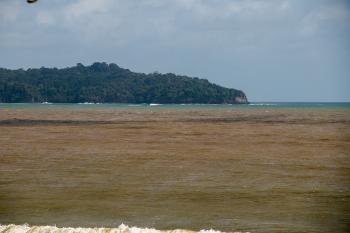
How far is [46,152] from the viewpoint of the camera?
13930mm

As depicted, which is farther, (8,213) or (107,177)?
(107,177)

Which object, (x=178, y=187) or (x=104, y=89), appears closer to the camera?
(x=178, y=187)

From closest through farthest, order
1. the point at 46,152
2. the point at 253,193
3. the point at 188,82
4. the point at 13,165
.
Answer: the point at 253,193
the point at 13,165
the point at 46,152
the point at 188,82

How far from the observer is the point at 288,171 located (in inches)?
413

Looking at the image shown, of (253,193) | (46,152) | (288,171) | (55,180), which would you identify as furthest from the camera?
(46,152)

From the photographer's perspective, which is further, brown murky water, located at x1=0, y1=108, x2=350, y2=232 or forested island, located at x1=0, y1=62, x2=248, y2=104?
forested island, located at x1=0, y1=62, x2=248, y2=104

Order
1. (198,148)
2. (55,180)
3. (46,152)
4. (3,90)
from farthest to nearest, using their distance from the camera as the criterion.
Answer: (3,90) → (198,148) → (46,152) → (55,180)

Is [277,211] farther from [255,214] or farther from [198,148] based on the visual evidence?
[198,148]

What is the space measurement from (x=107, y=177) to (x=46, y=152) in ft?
16.1

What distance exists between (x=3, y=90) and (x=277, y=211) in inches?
1756

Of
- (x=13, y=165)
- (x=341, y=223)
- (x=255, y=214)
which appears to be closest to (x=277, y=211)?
(x=255, y=214)

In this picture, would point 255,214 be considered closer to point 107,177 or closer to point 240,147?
point 107,177

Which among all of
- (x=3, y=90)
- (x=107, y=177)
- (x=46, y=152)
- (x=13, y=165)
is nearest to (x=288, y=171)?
(x=107, y=177)

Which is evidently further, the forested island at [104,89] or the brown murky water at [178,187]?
the forested island at [104,89]
